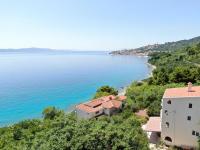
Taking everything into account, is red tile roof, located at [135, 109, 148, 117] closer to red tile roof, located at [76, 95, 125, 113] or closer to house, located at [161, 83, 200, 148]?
red tile roof, located at [76, 95, 125, 113]

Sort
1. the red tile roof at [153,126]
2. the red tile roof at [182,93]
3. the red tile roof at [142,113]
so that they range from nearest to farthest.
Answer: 1. the red tile roof at [182,93]
2. the red tile roof at [153,126]
3. the red tile roof at [142,113]

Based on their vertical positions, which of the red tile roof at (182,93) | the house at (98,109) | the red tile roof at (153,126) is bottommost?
the house at (98,109)

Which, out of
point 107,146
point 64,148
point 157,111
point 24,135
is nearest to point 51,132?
point 64,148

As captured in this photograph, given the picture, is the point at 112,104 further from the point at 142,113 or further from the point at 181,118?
Answer: the point at 181,118

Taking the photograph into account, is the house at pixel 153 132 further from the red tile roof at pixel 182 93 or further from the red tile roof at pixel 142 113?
the red tile roof at pixel 142 113

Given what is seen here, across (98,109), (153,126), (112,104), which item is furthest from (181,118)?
(98,109)

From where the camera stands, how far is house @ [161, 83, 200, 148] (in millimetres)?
28547

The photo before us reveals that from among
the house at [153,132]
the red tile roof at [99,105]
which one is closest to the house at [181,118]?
the house at [153,132]

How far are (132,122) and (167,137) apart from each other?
4.45 metres

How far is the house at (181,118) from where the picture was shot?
28.5 meters

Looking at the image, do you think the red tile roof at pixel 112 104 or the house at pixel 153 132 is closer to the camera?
the house at pixel 153 132

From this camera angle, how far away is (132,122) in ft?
108

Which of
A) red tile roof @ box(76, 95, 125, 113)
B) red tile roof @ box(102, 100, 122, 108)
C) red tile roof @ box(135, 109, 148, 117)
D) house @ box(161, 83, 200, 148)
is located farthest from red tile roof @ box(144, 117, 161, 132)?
red tile roof @ box(76, 95, 125, 113)

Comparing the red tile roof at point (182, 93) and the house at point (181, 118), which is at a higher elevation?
the red tile roof at point (182, 93)
